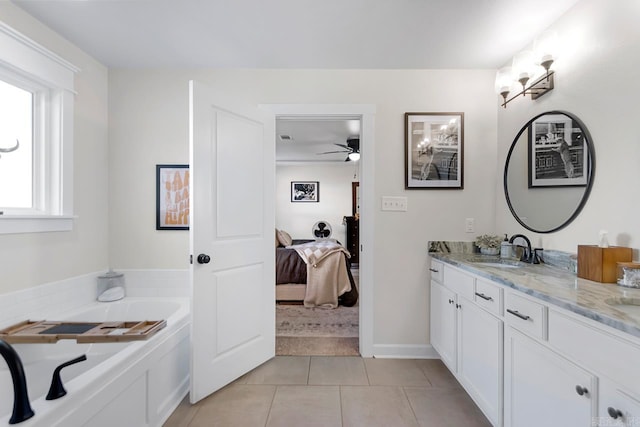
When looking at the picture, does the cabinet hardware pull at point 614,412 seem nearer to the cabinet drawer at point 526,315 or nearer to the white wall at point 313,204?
the cabinet drawer at point 526,315

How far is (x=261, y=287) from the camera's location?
7.27 feet

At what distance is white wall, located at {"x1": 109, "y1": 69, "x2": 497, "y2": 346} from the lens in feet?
7.64

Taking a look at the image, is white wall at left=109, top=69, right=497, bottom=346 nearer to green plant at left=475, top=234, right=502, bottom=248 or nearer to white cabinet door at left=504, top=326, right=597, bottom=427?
green plant at left=475, top=234, right=502, bottom=248

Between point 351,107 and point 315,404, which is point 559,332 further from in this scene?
point 351,107

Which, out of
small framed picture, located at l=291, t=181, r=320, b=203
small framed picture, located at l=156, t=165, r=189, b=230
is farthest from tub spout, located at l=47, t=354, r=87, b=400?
small framed picture, located at l=291, t=181, r=320, b=203

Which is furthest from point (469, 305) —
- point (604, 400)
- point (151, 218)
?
point (151, 218)

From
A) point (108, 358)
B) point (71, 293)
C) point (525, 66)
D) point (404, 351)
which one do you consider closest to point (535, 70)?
point (525, 66)

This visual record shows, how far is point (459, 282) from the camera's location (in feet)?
6.03

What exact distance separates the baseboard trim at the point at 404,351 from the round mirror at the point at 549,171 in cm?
126

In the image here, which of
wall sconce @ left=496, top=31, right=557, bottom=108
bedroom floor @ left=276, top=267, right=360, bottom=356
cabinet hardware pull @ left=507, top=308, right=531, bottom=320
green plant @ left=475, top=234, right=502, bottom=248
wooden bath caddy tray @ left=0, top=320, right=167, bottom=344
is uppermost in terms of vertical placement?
wall sconce @ left=496, top=31, right=557, bottom=108

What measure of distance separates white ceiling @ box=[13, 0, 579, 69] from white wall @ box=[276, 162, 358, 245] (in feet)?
15.5

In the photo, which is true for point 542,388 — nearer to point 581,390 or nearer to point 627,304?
point 581,390

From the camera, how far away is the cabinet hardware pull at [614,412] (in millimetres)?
831

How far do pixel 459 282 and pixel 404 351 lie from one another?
889mm
